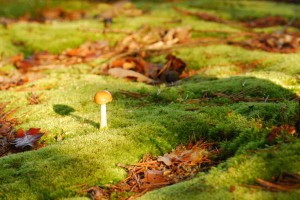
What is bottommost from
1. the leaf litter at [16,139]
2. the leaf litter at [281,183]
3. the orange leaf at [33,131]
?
the leaf litter at [16,139]

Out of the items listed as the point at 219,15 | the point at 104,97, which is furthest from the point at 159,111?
the point at 219,15

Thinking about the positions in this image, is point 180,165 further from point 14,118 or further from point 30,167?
point 14,118

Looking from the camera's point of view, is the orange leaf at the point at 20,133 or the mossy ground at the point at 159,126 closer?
the mossy ground at the point at 159,126

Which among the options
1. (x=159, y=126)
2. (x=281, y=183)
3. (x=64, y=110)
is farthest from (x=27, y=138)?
(x=281, y=183)

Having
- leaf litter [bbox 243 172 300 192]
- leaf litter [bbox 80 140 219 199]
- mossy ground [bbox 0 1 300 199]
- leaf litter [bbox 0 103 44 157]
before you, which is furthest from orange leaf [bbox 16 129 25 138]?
leaf litter [bbox 243 172 300 192]

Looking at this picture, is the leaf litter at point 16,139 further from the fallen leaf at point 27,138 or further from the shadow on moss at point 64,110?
the shadow on moss at point 64,110

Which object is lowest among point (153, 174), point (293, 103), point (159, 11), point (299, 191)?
point (153, 174)

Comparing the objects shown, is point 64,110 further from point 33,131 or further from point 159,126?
point 159,126

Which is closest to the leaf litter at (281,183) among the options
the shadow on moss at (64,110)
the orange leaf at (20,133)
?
the shadow on moss at (64,110)
